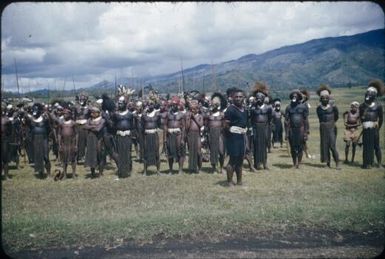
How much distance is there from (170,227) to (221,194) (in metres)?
2.81

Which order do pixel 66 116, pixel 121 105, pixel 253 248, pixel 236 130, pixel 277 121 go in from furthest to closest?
pixel 277 121
pixel 66 116
pixel 121 105
pixel 236 130
pixel 253 248

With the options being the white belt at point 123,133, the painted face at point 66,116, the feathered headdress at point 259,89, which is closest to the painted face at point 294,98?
the feathered headdress at point 259,89

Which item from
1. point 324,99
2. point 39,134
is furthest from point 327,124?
point 39,134

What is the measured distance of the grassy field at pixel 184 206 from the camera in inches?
276

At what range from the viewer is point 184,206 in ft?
28.5

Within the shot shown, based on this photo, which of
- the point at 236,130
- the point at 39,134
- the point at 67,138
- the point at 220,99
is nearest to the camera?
the point at 236,130

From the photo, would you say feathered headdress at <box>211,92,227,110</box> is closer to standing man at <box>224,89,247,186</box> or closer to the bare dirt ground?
standing man at <box>224,89,247,186</box>

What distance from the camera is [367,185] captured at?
34.0 ft

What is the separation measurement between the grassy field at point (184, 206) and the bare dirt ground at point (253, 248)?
190 mm

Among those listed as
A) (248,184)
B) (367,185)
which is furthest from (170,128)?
(367,185)

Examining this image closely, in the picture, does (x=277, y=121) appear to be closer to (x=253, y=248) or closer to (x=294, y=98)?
(x=294, y=98)

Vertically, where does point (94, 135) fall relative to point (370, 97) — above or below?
below

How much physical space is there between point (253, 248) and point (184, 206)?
2.65m

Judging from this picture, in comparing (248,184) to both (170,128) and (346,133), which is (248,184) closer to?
(170,128)
